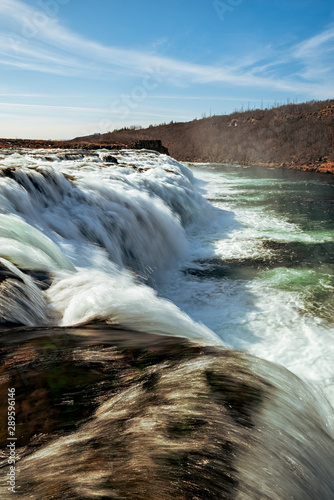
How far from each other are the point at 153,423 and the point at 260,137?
5780 cm

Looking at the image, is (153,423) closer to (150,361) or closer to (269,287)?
(150,361)

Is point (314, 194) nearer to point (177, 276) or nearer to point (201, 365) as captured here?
point (177, 276)

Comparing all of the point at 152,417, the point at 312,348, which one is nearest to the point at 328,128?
the point at 312,348

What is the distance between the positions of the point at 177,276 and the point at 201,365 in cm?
499

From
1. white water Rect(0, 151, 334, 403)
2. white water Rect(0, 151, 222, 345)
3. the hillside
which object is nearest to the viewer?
white water Rect(0, 151, 222, 345)

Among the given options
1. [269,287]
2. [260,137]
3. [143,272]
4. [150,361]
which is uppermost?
[260,137]

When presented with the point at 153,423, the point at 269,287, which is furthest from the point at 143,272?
the point at 153,423

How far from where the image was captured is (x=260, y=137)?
2143 inches

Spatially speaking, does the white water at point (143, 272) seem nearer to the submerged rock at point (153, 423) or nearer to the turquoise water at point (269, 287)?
the turquoise water at point (269, 287)

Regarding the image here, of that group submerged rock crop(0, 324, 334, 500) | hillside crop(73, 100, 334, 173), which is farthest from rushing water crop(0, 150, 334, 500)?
hillside crop(73, 100, 334, 173)

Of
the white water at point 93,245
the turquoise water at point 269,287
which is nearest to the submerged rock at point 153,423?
the white water at point 93,245

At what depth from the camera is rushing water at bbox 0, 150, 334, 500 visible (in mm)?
1604

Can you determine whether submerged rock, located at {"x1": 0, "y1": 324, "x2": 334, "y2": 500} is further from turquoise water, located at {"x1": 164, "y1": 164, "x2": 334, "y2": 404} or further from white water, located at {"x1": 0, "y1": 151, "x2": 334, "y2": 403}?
turquoise water, located at {"x1": 164, "y1": 164, "x2": 334, "y2": 404}

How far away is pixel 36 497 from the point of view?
4.67ft
